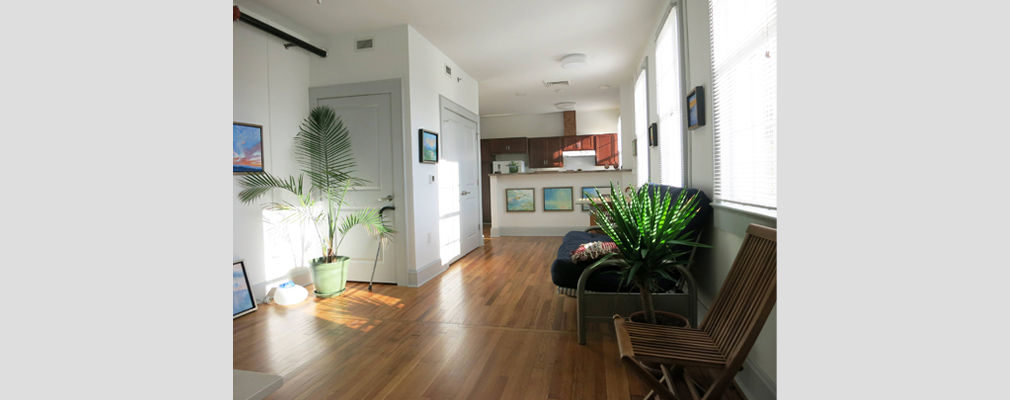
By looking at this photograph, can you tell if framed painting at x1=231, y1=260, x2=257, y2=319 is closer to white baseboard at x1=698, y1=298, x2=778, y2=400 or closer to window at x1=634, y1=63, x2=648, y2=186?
white baseboard at x1=698, y1=298, x2=778, y2=400

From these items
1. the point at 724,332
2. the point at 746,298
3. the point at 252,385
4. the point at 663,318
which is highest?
the point at 252,385

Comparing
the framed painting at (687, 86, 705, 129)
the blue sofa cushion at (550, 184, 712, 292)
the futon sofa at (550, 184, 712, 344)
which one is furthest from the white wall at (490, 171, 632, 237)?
the futon sofa at (550, 184, 712, 344)

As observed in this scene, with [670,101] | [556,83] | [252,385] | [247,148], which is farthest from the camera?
[556,83]

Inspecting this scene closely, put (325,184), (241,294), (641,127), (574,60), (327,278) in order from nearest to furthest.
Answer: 1. (241,294)
2. (327,278)
3. (325,184)
4. (574,60)
5. (641,127)

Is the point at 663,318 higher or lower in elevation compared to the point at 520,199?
lower

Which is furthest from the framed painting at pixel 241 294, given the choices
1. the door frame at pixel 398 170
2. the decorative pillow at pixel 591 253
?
the decorative pillow at pixel 591 253

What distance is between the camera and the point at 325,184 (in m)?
3.93

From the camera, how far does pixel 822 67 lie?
0.30 metres

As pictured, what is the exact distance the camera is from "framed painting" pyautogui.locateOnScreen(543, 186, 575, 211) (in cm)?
701

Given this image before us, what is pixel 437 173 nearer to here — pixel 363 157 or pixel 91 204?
pixel 363 157

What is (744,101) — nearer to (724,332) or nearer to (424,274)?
(724,332)

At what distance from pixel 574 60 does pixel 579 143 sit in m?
4.24

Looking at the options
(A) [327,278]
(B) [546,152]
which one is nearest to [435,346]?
(A) [327,278]

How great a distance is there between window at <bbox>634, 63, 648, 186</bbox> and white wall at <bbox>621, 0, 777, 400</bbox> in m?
2.16
